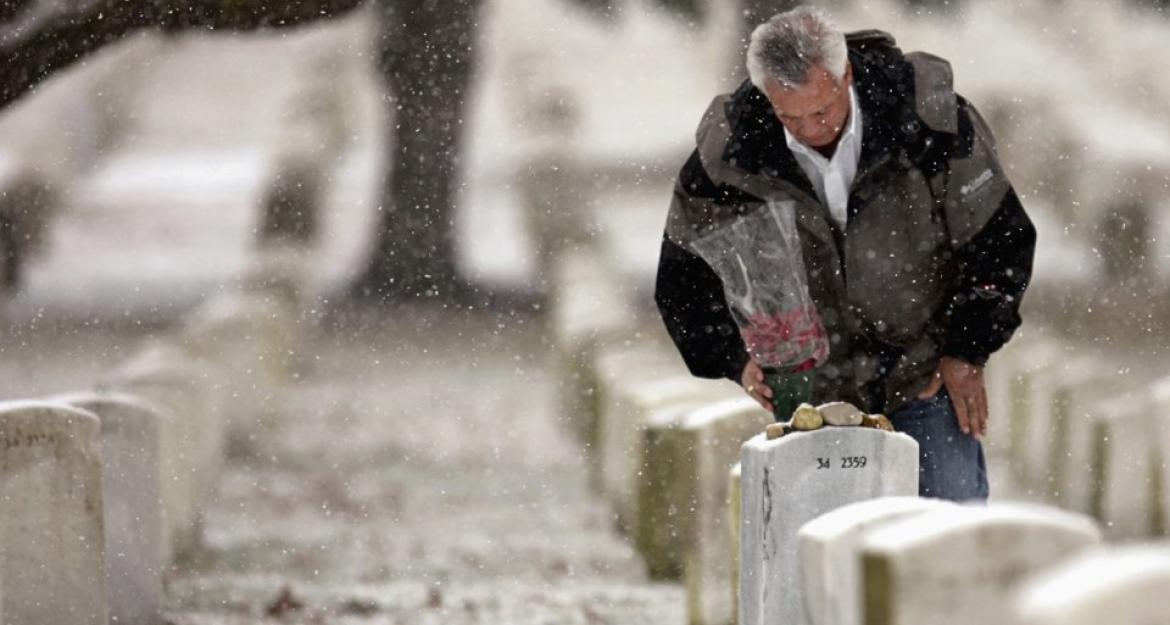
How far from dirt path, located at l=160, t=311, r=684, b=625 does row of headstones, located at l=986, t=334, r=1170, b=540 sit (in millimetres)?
2041

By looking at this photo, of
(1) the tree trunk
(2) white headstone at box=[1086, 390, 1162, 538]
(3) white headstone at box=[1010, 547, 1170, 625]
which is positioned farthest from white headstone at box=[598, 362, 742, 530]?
(1) the tree trunk

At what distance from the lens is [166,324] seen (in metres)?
27.9

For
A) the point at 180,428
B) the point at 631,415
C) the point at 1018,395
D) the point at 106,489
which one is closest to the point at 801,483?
the point at 106,489

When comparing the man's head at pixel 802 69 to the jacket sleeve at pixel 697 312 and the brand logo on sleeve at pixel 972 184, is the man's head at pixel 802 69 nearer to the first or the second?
the brand logo on sleeve at pixel 972 184

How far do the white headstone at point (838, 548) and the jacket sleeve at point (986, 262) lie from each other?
2.78 feet

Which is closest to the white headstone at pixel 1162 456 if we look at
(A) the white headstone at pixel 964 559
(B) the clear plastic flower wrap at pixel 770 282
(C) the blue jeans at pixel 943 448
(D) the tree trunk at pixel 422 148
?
(C) the blue jeans at pixel 943 448

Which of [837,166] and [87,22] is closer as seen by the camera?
[837,166]

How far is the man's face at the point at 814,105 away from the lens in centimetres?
518

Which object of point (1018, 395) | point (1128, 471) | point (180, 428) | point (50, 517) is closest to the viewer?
point (50, 517)

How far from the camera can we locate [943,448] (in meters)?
5.78

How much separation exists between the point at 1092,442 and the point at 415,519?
3.65 meters

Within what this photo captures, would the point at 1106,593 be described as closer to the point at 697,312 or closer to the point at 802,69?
the point at 802,69

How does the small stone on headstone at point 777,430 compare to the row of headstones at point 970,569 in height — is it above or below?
above

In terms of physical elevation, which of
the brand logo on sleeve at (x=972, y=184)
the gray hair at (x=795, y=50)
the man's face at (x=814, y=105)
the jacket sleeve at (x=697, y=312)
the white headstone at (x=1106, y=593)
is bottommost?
the white headstone at (x=1106, y=593)
